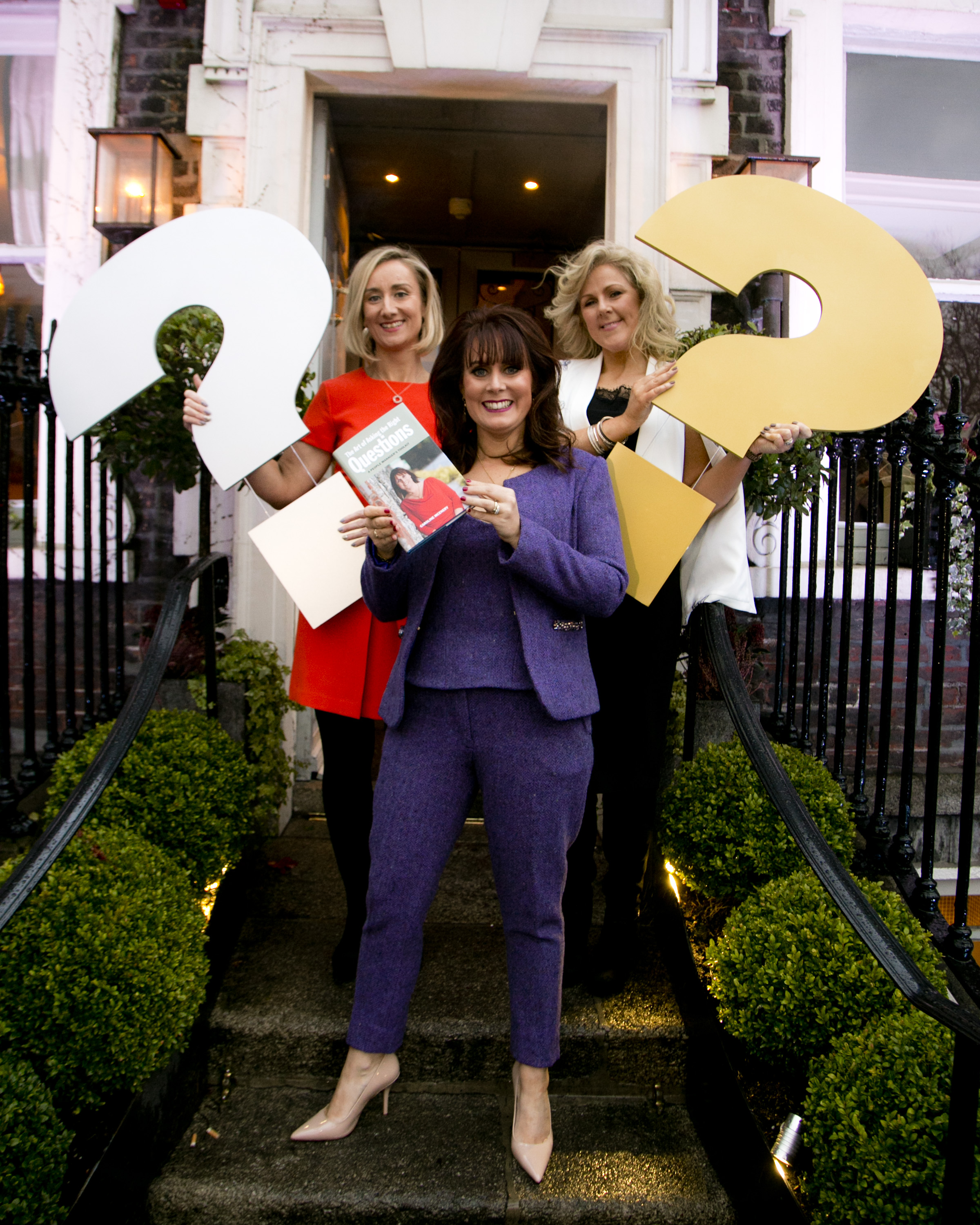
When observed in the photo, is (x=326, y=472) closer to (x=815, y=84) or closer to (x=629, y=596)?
(x=629, y=596)

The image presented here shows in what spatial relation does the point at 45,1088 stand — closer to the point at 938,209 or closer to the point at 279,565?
the point at 279,565

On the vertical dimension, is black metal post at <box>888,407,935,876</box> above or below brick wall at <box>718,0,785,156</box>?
below

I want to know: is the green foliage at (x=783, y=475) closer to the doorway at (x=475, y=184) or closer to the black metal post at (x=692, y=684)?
the black metal post at (x=692, y=684)

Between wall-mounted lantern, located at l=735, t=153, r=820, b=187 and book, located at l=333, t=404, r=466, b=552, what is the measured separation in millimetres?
2454

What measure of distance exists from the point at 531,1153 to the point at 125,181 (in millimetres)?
3512

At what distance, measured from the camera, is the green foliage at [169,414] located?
251 centimetres

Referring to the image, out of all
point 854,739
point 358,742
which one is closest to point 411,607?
point 358,742

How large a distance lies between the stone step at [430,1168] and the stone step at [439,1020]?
2.7 inches

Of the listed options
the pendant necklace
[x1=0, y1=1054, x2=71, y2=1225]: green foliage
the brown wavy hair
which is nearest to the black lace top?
the brown wavy hair

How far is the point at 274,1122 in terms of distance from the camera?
1.91 m

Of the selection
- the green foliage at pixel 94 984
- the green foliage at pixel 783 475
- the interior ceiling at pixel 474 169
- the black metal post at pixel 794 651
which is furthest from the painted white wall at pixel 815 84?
the green foliage at pixel 94 984

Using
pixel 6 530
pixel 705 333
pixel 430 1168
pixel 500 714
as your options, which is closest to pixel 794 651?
pixel 705 333

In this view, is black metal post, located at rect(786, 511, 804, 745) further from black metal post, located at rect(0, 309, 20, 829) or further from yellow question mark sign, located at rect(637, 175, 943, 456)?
black metal post, located at rect(0, 309, 20, 829)

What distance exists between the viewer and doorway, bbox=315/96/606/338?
14.0 ft
